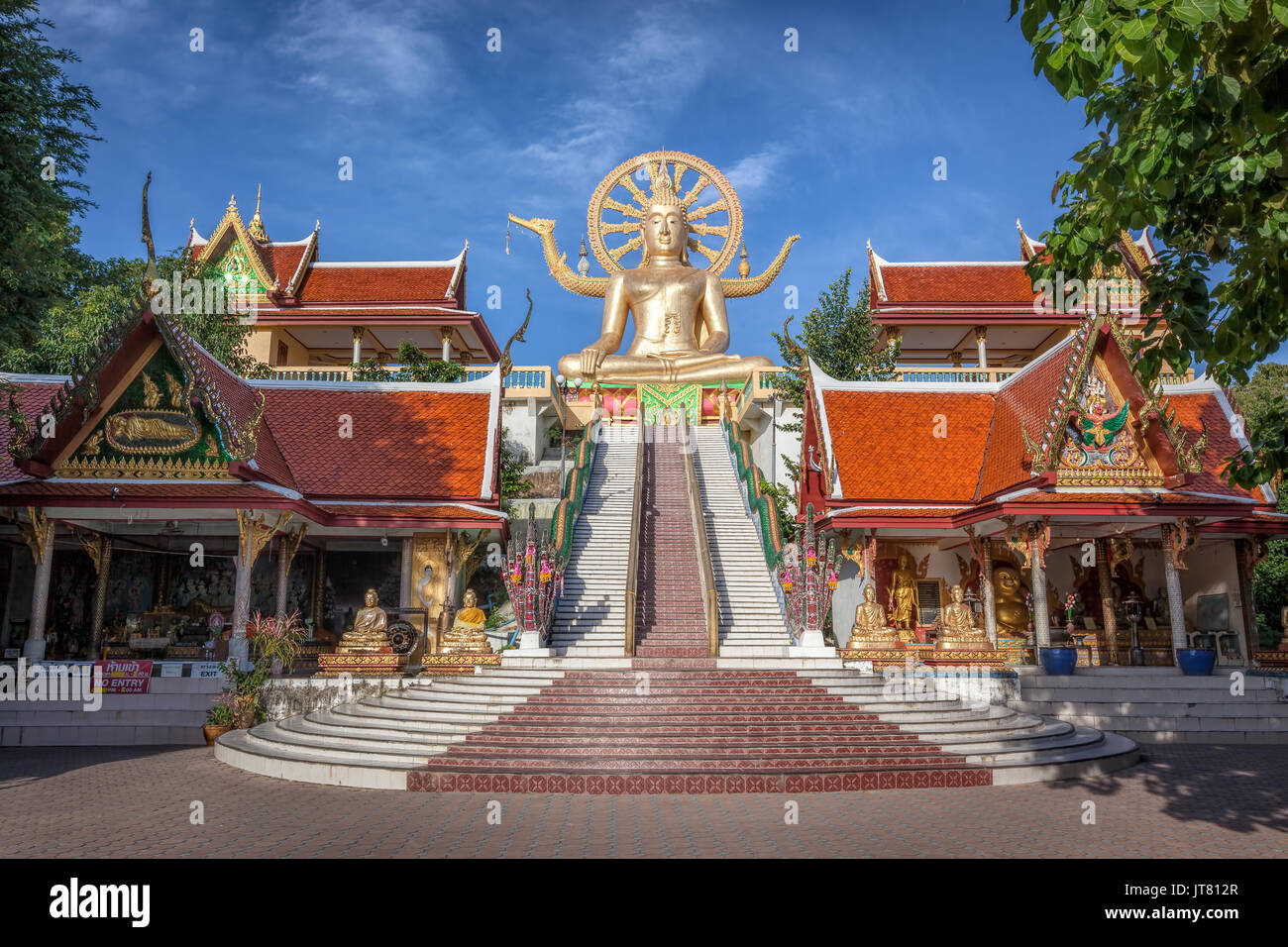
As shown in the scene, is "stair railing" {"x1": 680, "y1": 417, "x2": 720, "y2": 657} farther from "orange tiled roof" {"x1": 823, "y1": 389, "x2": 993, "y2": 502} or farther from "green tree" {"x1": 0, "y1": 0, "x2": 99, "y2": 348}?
"green tree" {"x1": 0, "y1": 0, "x2": 99, "y2": 348}

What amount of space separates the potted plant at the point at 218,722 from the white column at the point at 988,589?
1191cm

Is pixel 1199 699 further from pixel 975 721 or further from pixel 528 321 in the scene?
pixel 528 321

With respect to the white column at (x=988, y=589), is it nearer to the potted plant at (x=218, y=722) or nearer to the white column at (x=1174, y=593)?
the white column at (x=1174, y=593)

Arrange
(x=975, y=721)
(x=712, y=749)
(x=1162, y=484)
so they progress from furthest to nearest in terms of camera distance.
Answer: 1. (x=1162, y=484)
2. (x=975, y=721)
3. (x=712, y=749)

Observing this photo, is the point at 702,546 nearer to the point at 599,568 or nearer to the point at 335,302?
the point at 599,568

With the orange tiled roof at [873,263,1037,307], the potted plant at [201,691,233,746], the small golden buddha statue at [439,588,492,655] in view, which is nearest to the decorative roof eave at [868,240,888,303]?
the orange tiled roof at [873,263,1037,307]

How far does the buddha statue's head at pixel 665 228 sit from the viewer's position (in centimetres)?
2809

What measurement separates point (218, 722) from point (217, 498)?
10.6ft

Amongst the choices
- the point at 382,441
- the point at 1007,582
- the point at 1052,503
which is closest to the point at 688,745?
the point at 1052,503

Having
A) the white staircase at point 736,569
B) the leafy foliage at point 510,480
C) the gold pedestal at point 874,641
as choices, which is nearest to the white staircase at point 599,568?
the white staircase at point 736,569

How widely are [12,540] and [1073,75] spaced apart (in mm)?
17687

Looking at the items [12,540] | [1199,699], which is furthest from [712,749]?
[12,540]

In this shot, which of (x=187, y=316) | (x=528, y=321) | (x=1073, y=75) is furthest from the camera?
(x=187, y=316)

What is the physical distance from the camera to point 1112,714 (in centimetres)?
1286
